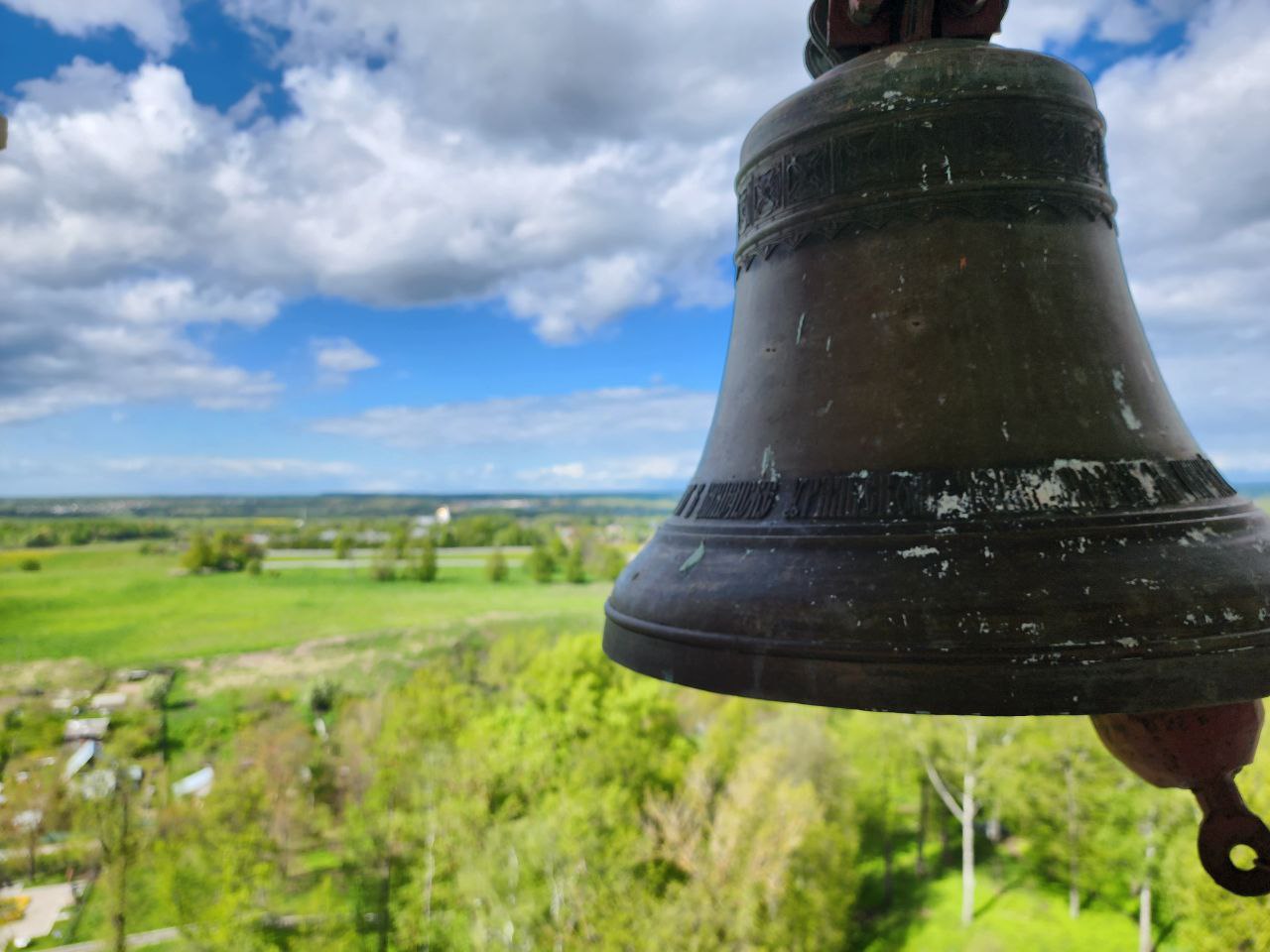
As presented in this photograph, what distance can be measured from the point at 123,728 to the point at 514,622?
18.9 meters

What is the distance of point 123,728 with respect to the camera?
28.3 metres

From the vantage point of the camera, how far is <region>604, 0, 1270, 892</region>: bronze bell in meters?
1.23

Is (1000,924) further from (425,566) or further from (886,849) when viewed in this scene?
(425,566)

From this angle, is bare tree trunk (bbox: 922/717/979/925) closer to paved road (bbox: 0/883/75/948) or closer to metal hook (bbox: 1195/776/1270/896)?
paved road (bbox: 0/883/75/948)

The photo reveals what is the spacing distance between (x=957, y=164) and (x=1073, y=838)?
2492 cm

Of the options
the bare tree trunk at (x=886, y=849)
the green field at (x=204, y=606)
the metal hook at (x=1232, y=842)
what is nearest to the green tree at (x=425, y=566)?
the green field at (x=204, y=606)

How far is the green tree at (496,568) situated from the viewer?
61.7 metres

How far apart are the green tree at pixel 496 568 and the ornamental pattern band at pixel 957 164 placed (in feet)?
→ 201

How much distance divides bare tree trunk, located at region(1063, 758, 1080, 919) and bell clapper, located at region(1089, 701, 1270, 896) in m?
→ 23.6

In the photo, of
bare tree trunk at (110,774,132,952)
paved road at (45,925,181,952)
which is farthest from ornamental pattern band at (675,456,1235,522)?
paved road at (45,925,181,952)

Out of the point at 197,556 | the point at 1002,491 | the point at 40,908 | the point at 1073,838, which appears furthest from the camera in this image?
the point at 197,556

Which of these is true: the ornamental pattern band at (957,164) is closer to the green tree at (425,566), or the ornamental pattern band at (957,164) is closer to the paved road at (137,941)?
the paved road at (137,941)

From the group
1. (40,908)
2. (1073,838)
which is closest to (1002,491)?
(1073,838)

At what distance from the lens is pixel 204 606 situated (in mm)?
51125
